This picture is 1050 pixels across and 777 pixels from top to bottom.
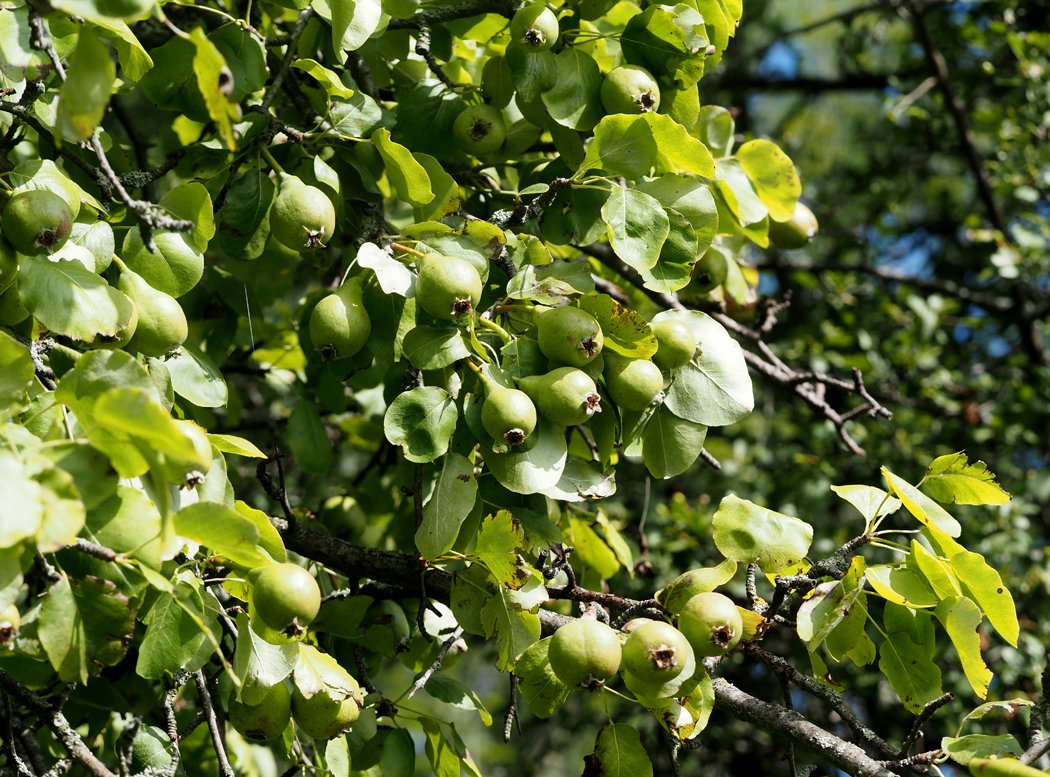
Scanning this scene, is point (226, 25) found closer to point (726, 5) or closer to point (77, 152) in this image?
point (77, 152)

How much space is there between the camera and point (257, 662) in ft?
4.88

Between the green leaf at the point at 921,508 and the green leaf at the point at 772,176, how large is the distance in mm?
767

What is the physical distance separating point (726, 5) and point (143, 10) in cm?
130

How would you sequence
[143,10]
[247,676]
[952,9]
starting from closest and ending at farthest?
[143,10] → [247,676] → [952,9]

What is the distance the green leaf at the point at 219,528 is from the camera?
125 cm

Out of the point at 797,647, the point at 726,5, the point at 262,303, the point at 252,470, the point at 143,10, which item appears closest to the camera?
the point at 143,10

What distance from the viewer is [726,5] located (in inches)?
81.7

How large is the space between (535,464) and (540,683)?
0.32 metres

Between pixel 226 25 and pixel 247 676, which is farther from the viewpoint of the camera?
pixel 226 25

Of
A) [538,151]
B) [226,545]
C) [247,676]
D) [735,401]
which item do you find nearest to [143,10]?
[226,545]

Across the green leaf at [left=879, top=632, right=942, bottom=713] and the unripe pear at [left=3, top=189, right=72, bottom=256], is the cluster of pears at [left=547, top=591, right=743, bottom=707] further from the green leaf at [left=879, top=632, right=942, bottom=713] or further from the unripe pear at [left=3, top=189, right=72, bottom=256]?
the unripe pear at [left=3, top=189, right=72, bottom=256]

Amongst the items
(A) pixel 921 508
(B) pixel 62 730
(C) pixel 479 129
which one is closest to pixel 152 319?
(B) pixel 62 730

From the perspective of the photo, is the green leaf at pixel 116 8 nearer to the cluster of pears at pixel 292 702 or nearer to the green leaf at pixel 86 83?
the green leaf at pixel 86 83

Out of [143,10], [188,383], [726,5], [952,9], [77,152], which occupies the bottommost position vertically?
[952,9]
